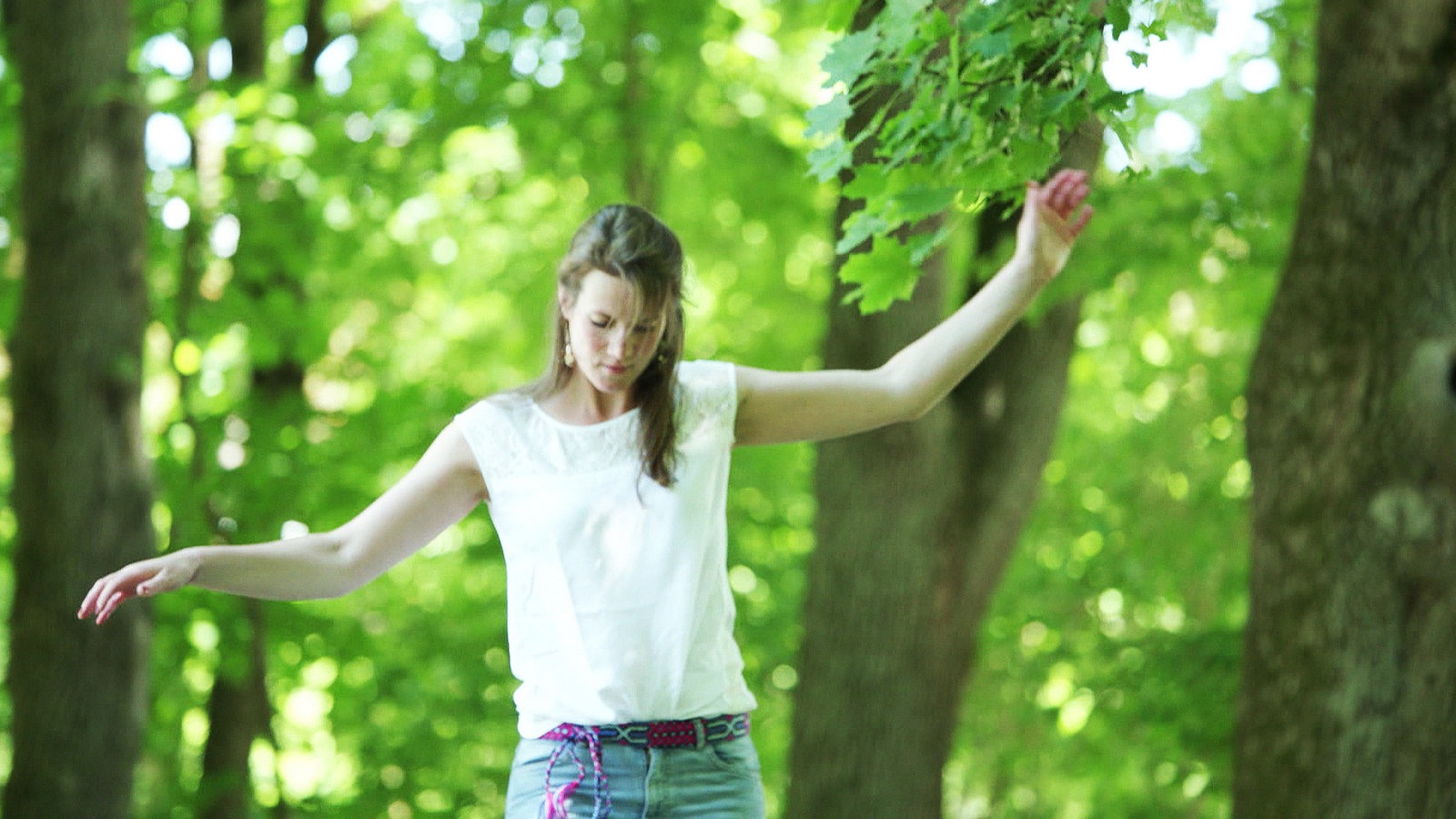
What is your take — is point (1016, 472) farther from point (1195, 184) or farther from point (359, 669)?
point (359, 669)

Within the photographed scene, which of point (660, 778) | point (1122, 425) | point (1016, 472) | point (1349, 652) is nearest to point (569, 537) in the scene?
point (660, 778)

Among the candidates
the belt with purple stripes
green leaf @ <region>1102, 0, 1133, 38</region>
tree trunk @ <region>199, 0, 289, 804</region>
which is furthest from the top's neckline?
tree trunk @ <region>199, 0, 289, 804</region>

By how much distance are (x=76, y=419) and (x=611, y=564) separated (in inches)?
149

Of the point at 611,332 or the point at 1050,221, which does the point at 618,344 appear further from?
the point at 1050,221

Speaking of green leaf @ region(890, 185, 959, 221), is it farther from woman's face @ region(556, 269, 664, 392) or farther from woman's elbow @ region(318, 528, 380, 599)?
woman's elbow @ region(318, 528, 380, 599)

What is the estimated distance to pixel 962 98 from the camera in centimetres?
257

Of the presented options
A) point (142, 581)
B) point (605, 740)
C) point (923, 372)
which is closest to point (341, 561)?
point (142, 581)

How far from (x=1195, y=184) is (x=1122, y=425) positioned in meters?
6.11

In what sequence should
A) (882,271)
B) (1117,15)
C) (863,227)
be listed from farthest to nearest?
1. (882,271)
2. (863,227)
3. (1117,15)

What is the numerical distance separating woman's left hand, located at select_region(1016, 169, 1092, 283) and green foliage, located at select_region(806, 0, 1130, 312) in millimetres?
45

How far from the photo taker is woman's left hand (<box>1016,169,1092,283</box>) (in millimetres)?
2668

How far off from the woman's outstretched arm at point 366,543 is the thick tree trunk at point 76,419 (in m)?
3.20

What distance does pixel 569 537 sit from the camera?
2.46 meters

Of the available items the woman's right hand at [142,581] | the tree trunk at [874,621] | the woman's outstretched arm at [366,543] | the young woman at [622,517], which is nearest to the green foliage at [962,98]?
the young woman at [622,517]
